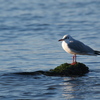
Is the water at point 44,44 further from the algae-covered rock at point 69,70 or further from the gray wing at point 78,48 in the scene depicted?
the gray wing at point 78,48

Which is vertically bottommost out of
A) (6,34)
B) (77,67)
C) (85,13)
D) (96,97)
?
(96,97)

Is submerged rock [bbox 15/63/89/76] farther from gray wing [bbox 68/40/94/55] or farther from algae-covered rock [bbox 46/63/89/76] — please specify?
gray wing [bbox 68/40/94/55]

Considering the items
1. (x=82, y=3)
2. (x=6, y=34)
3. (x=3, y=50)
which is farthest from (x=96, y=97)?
(x=82, y=3)

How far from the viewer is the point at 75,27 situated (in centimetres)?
1831

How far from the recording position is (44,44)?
14219 mm

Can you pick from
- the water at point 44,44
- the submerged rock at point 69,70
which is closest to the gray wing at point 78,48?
the submerged rock at point 69,70

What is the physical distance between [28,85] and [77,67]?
1.58 metres

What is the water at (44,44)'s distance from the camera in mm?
8945

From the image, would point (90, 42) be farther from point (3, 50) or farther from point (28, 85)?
point (28, 85)

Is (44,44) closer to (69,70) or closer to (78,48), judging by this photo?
(78,48)

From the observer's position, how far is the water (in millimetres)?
8945

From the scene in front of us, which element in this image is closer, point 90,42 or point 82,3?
point 90,42

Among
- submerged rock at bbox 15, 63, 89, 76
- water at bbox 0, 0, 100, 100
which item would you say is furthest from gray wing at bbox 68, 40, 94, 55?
water at bbox 0, 0, 100, 100

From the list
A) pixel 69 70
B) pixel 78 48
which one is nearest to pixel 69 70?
pixel 69 70
